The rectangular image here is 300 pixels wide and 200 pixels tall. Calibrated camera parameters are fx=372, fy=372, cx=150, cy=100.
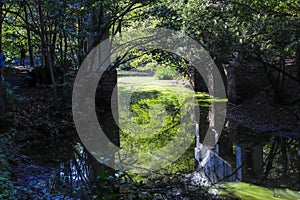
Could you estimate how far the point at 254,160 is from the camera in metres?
6.59

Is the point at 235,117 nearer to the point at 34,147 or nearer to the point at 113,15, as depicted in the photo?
the point at 113,15

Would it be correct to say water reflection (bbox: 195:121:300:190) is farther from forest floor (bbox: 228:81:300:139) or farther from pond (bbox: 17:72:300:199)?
forest floor (bbox: 228:81:300:139)

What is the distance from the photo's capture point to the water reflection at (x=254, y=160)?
18.1 feet

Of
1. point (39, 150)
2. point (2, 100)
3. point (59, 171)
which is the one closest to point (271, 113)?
point (39, 150)

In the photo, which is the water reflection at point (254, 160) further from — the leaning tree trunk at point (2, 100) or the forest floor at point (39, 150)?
the leaning tree trunk at point (2, 100)

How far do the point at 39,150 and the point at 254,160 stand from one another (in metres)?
4.12

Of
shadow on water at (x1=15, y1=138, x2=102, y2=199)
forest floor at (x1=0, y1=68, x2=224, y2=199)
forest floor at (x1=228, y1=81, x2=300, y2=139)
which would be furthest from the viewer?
forest floor at (x1=228, y1=81, x2=300, y2=139)

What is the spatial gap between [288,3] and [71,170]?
545cm

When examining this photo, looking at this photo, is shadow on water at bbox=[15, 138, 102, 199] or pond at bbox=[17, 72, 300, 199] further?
pond at bbox=[17, 72, 300, 199]

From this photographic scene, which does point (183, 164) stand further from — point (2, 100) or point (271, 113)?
point (271, 113)

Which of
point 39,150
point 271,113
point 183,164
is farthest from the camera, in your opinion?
Result: point 271,113

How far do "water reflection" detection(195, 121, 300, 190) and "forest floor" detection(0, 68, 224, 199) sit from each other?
1.09 metres

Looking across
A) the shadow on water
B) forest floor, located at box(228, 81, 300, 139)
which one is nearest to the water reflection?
forest floor, located at box(228, 81, 300, 139)

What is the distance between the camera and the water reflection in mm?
5515
